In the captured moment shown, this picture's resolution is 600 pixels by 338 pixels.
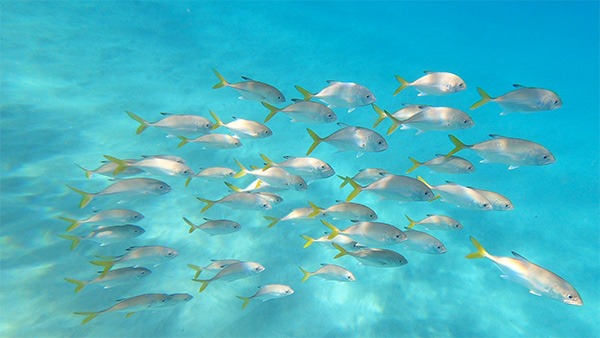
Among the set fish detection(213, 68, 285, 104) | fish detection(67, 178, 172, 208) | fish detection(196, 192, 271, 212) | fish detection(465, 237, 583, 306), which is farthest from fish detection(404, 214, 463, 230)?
fish detection(67, 178, 172, 208)

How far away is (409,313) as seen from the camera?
12.1 ft

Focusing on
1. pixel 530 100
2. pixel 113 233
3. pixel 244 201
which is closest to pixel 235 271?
pixel 244 201

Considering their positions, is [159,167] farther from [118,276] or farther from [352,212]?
[352,212]

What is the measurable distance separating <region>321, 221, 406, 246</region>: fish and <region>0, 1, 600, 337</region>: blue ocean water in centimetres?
135

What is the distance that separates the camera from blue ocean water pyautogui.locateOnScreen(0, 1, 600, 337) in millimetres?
3447

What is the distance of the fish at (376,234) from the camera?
2746 mm

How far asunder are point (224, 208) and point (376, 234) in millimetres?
2850

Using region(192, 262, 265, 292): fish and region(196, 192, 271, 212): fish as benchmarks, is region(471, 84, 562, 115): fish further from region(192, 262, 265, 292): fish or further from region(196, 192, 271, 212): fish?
region(192, 262, 265, 292): fish

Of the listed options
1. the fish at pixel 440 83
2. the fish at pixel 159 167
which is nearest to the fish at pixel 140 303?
the fish at pixel 159 167

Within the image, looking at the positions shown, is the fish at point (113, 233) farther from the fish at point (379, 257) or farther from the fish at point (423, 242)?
the fish at point (423, 242)

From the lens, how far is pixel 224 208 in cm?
481

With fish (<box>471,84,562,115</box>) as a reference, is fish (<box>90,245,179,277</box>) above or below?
below

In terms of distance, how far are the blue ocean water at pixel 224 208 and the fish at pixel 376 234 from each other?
4.43ft

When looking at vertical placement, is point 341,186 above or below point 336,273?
above
